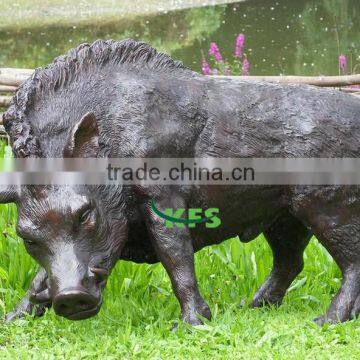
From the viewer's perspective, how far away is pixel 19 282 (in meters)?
4.76

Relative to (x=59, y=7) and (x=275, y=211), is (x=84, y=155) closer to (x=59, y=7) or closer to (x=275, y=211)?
(x=275, y=211)

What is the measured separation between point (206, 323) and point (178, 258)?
1.10 feet

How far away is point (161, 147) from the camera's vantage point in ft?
12.8

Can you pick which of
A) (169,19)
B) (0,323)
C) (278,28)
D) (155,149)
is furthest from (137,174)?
(169,19)

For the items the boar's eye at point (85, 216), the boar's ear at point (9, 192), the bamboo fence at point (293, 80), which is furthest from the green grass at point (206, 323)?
the bamboo fence at point (293, 80)

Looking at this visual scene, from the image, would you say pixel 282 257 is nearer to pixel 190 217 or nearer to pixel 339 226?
pixel 339 226

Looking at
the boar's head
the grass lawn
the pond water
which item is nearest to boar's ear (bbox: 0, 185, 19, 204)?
the boar's head

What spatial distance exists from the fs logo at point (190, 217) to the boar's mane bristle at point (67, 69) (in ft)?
2.12

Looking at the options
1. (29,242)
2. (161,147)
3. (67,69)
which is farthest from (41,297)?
(67,69)

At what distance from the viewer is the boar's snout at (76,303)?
3.58 meters

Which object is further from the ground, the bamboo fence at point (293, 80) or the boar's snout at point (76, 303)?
the bamboo fence at point (293, 80)

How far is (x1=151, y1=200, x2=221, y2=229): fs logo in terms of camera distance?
3922 mm

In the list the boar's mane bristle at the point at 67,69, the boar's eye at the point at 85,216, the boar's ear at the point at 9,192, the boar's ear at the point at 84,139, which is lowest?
the boar's eye at the point at 85,216

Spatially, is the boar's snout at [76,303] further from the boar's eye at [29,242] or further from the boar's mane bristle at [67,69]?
the boar's mane bristle at [67,69]
